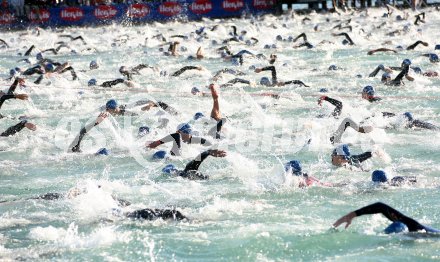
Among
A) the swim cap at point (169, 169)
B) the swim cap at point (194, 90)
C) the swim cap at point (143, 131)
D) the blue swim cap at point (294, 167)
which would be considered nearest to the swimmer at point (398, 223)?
the blue swim cap at point (294, 167)

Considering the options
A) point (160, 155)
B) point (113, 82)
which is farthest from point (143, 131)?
point (113, 82)

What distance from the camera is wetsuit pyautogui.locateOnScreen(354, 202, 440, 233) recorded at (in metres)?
8.45

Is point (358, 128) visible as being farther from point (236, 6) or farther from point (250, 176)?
point (236, 6)

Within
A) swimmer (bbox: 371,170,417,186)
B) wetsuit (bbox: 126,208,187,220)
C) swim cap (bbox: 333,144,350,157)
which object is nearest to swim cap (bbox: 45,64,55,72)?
swim cap (bbox: 333,144,350,157)

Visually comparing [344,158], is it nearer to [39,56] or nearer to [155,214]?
[155,214]

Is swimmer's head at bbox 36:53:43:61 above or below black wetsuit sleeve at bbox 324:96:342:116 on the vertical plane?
below

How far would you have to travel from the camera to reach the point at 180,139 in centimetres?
1430

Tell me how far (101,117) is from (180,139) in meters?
1.82

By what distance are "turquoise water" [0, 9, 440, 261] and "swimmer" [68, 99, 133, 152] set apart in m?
0.28

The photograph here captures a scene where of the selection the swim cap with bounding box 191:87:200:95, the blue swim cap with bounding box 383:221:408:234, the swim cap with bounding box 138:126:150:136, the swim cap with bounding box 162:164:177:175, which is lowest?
the swim cap with bounding box 191:87:200:95

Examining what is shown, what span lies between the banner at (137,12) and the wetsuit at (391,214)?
33.6 metres

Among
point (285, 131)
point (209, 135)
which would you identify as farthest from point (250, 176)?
point (285, 131)

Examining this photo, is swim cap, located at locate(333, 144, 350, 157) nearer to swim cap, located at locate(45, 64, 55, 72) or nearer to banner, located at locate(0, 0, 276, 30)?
swim cap, located at locate(45, 64, 55, 72)

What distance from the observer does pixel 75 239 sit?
9.45m
